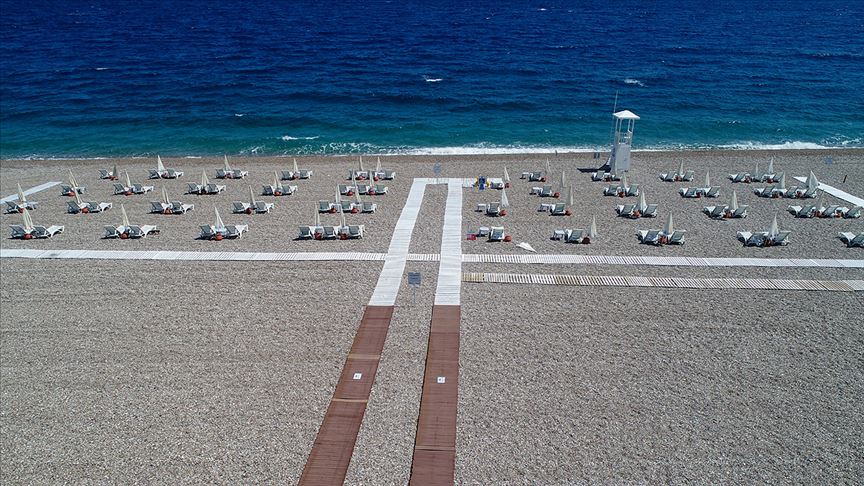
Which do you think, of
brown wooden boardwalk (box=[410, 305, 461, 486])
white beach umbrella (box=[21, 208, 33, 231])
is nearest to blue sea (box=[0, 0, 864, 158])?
white beach umbrella (box=[21, 208, 33, 231])

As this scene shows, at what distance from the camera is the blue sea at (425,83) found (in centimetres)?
4388

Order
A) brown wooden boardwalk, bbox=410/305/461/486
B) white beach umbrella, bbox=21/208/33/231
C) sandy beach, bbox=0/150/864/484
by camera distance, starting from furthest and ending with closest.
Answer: white beach umbrella, bbox=21/208/33/231 → sandy beach, bbox=0/150/864/484 → brown wooden boardwalk, bbox=410/305/461/486

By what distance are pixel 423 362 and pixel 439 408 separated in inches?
75.0

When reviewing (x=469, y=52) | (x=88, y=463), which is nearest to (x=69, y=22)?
(x=469, y=52)

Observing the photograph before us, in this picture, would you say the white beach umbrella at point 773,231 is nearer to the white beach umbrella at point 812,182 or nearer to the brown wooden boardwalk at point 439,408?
the white beach umbrella at point 812,182

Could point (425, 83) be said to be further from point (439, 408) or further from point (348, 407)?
point (439, 408)

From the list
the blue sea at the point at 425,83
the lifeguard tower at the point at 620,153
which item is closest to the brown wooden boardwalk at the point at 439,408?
the lifeguard tower at the point at 620,153

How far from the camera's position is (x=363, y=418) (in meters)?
13.7

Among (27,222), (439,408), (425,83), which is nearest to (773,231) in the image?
(439,408)

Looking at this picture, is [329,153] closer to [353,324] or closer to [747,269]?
[353,324]

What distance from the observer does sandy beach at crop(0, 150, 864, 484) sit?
41.4 feet

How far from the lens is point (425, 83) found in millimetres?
58094

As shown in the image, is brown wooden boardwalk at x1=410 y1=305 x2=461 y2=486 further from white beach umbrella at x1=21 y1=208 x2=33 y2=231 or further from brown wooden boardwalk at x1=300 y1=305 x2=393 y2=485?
white beach umbrella at x1=21 y1=208 x2=33 y2=231

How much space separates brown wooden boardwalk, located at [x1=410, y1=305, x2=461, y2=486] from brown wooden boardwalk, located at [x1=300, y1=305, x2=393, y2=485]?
138 cm
